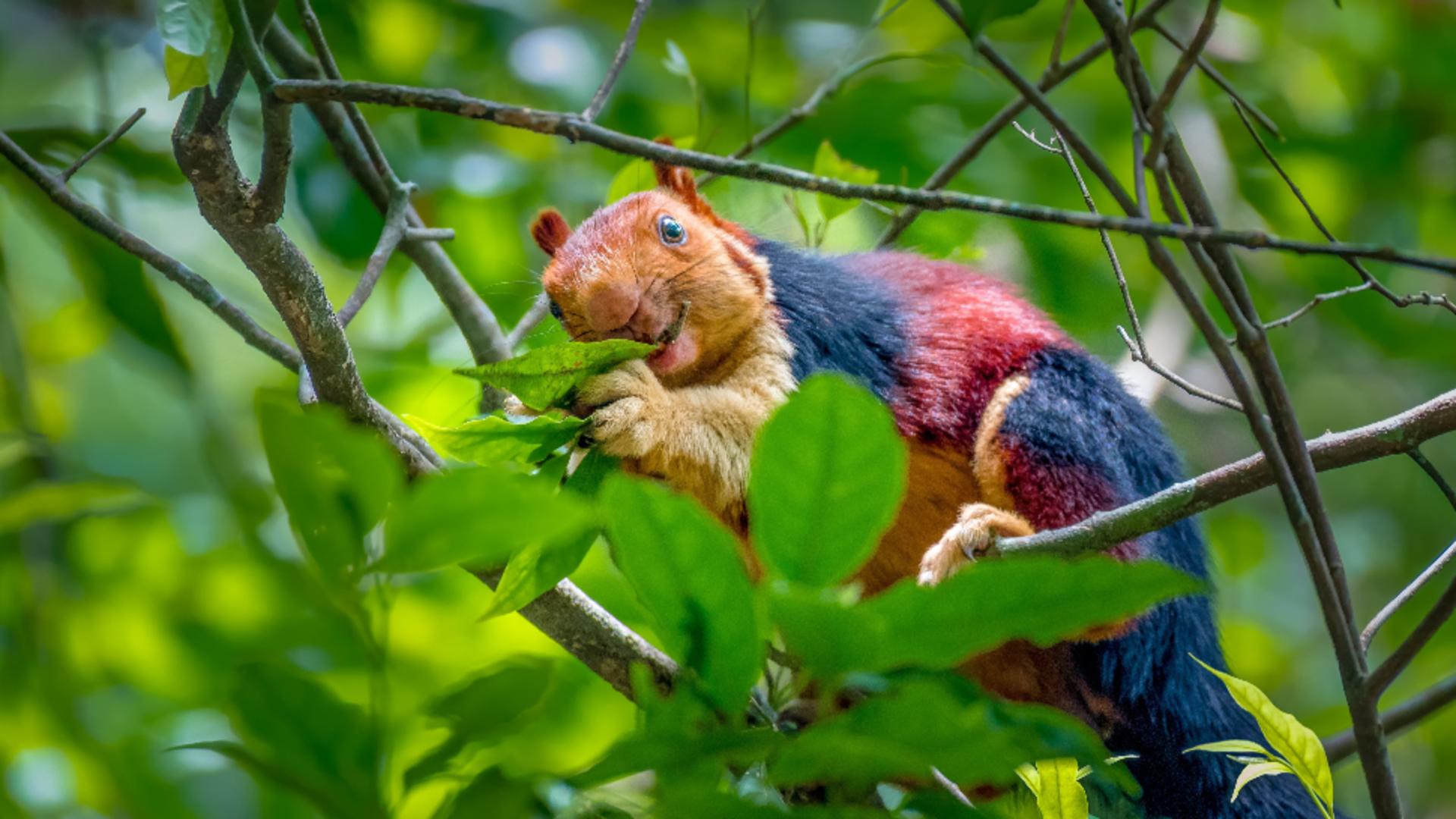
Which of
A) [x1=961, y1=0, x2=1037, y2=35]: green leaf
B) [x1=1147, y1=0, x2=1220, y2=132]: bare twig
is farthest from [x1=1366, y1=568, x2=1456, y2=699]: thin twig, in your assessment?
[x1=961, y1=0, x2=1037, y2=35]: green leaf

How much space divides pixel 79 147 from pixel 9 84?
228 centimetres

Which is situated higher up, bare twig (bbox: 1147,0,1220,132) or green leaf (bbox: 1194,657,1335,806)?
bare twig (bbox: 1147,0,1220,132)

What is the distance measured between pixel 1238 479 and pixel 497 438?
1136 mm

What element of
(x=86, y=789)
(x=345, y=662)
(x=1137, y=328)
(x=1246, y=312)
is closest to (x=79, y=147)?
(x=86, y=789)

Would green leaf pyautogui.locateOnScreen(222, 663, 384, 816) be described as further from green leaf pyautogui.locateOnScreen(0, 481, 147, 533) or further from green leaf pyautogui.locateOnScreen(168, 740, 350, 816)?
green leaf pyautogui.locateOnScreen(0, 481, 147, 533)

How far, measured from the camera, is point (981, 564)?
1.03 meters

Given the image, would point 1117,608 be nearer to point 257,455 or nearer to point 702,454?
point 702,454

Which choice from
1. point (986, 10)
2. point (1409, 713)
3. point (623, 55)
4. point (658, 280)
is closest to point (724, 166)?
point (986, 10)

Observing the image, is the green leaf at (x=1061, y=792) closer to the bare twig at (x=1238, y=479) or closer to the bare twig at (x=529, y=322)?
the bare twig at (x=1238, y=479)

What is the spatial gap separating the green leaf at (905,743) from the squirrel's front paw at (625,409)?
141 cm

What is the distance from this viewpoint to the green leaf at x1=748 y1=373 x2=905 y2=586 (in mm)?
1109

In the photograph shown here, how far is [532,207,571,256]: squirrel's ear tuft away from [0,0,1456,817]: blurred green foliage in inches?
10.3

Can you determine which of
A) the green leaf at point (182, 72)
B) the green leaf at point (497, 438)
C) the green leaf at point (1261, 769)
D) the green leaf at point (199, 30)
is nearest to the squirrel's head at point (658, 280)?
the green leaf at point (497, 438)

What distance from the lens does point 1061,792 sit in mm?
1607
